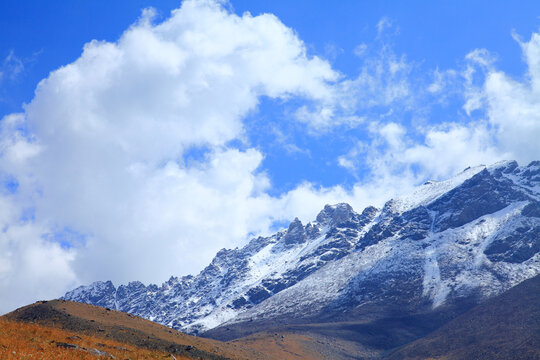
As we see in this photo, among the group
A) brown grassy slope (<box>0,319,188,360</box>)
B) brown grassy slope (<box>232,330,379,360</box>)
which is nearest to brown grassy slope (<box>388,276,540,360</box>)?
brown grassy slope (<box>232,330,379,360</box>)

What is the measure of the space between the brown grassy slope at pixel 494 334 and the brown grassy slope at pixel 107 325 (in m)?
82.7

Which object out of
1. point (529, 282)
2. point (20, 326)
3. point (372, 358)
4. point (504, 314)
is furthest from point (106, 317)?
point (529, 282)

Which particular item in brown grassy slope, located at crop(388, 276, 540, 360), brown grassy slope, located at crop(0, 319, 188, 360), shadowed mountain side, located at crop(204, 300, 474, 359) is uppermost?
brown grassy slope, located at crop(0, 319, 188, 360)

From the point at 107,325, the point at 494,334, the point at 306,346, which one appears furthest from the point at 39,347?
the point at 494,334

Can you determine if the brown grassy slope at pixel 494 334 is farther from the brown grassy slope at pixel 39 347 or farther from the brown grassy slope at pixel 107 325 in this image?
the brown grassy slope at pixel 39 347

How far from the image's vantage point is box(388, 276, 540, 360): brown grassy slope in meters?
124

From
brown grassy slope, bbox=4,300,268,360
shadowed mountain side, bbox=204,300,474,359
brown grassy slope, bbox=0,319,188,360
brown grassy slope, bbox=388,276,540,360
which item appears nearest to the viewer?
brown grassy slope, bbox=0,319,188,360

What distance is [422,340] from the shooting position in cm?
16412

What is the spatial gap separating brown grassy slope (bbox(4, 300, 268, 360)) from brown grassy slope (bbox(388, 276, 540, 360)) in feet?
271

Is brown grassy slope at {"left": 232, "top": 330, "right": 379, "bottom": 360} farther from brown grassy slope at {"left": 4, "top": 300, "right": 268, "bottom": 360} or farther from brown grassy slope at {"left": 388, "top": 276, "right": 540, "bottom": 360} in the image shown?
brown grassy slope at {"left": 4, "top": 300, "right": 268, "bottom": 360}

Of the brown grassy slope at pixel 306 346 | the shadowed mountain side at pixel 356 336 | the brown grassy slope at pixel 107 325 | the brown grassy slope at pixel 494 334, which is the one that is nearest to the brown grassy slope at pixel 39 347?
the brown grassy slope at pixel 107 325

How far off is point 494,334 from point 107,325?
376 ft

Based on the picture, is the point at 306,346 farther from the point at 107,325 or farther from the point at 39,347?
the point at 39,347

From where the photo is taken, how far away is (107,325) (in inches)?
3078
